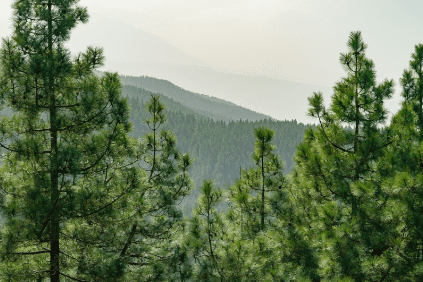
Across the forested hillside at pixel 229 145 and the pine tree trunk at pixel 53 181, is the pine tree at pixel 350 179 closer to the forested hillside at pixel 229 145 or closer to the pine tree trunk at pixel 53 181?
the pine tree trunk at pixel 53 181

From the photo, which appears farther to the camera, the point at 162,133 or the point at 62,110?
the point at 162,133

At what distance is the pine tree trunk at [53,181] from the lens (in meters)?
5.12

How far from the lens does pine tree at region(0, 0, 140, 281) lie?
514cm

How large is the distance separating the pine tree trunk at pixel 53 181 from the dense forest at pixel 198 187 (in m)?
0.02

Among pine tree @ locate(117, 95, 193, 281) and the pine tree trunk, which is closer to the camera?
the pine tree trunk

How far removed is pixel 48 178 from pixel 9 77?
1.74 metres

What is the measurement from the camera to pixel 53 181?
522 centimetres

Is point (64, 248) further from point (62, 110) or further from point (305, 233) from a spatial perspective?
point (305, 233)

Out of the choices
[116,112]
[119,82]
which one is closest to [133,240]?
[116,112]

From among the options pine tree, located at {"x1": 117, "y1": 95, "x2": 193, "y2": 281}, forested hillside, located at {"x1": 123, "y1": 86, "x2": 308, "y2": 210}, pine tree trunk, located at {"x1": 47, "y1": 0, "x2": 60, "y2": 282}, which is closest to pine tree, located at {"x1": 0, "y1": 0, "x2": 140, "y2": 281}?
pine tree trunk, located at {"x1": 47, "y1": 0, "x2": 60, "y2": 282}

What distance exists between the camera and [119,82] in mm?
5645

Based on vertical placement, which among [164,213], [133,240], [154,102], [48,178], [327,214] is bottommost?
[133,240]

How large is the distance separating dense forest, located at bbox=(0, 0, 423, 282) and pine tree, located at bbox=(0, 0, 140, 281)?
2 cm

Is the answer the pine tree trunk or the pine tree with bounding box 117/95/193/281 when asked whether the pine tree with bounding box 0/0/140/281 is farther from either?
the pine tree with bounding box 117/95/193/281
